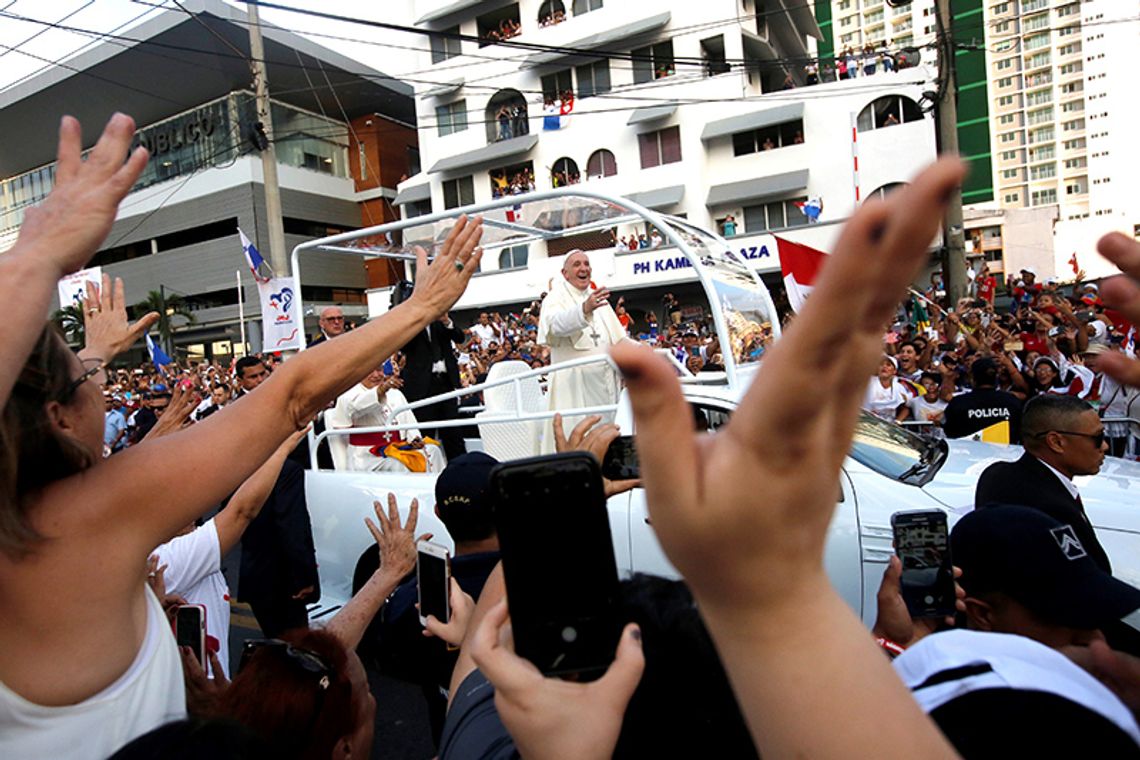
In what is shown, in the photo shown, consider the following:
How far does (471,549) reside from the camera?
7.73ft

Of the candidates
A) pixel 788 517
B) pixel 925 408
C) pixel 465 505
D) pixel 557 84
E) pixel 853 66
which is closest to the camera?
pixel 788 517

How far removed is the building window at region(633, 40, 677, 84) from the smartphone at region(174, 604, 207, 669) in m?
25.9

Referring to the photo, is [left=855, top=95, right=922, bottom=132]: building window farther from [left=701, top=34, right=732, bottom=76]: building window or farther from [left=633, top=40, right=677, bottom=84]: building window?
[left=633, top=40, right=677, bottom=84]: building window

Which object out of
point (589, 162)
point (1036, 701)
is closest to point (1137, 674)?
point (1036, 701)

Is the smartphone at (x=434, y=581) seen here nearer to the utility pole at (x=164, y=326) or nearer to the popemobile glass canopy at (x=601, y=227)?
the popemobile glass canopy at (x=601, y=227)

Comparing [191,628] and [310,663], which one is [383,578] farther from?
[310,663]

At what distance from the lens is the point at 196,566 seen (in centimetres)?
236

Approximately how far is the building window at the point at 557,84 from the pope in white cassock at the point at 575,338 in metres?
23.7

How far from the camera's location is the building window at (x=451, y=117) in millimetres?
29192

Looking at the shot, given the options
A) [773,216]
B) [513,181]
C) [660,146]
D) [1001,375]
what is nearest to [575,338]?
[1001,375]

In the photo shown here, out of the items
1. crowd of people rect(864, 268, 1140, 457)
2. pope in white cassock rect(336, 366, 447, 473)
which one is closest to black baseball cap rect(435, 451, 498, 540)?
pope in white cassock rect(336, 366, 447, 473)

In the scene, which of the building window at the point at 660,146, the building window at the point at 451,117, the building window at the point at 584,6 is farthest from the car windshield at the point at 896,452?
the building window at the point at 451,117

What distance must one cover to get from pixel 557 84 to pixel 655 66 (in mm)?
4029

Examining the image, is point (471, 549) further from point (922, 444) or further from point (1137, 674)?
point (922, 444)
